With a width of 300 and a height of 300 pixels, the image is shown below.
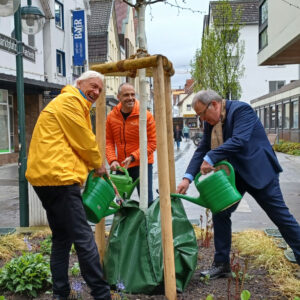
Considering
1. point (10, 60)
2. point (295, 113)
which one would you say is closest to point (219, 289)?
point (10, 60)

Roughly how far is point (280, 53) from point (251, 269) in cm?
1232

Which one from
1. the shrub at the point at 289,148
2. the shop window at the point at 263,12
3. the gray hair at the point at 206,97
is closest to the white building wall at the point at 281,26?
the shop window at the point at 263,12

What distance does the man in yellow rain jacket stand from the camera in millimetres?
2744

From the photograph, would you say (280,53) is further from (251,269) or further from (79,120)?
(79,120)

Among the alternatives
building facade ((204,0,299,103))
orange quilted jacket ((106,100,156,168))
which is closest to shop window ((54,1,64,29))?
orange quilted jacket ((106,100,156,168))

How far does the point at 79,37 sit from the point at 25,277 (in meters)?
22.3

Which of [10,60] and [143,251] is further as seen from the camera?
[10,60]

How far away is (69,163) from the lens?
2777 mm

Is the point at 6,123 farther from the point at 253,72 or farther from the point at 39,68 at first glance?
the point at 253,72

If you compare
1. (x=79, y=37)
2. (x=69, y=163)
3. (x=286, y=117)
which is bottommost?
(x=69, y=163)

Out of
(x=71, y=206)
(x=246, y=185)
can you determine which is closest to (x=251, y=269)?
(x=246, y=185)

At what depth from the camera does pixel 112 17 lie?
35.8 m

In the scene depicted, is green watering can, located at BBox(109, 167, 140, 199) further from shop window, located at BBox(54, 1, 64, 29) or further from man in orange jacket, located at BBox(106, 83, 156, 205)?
shop window, located at BBox(54, 1, 64, 29)

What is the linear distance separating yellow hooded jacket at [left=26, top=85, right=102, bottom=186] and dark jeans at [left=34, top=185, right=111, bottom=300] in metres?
0.09
